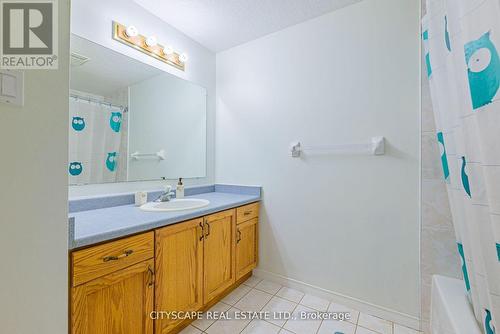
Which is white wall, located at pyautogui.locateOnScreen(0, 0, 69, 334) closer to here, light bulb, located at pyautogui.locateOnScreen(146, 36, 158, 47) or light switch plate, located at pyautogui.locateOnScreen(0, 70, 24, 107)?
light switch plate, located at pyautogui.locateOnScreen(0, 70, 24, 107)

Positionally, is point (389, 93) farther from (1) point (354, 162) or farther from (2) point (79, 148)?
(2) point (79, 148)

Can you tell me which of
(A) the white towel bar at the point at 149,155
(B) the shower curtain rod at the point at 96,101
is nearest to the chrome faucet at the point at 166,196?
(A) the white towel bar at the point at 149,155

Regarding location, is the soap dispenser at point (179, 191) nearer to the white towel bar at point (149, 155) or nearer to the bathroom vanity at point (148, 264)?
the white towel bar at point (149, 155)

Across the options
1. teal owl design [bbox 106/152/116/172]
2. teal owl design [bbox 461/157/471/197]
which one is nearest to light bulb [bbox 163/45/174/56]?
teal owl design [bbox 106/152/116/172]

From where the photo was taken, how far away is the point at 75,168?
53.8 inches

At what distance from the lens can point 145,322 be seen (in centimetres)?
115

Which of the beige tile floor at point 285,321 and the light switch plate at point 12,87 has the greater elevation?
the light switch plate at point 12,87

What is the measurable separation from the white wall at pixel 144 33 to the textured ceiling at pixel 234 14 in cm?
9

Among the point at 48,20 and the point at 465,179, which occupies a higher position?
the point at 48,20

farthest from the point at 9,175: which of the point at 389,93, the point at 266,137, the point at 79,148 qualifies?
the point at 389,93

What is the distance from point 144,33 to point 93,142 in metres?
0.95

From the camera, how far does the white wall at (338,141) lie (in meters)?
1.47

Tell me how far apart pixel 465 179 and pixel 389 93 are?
0.96 m

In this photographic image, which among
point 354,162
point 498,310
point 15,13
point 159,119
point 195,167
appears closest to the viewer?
point 498,310
